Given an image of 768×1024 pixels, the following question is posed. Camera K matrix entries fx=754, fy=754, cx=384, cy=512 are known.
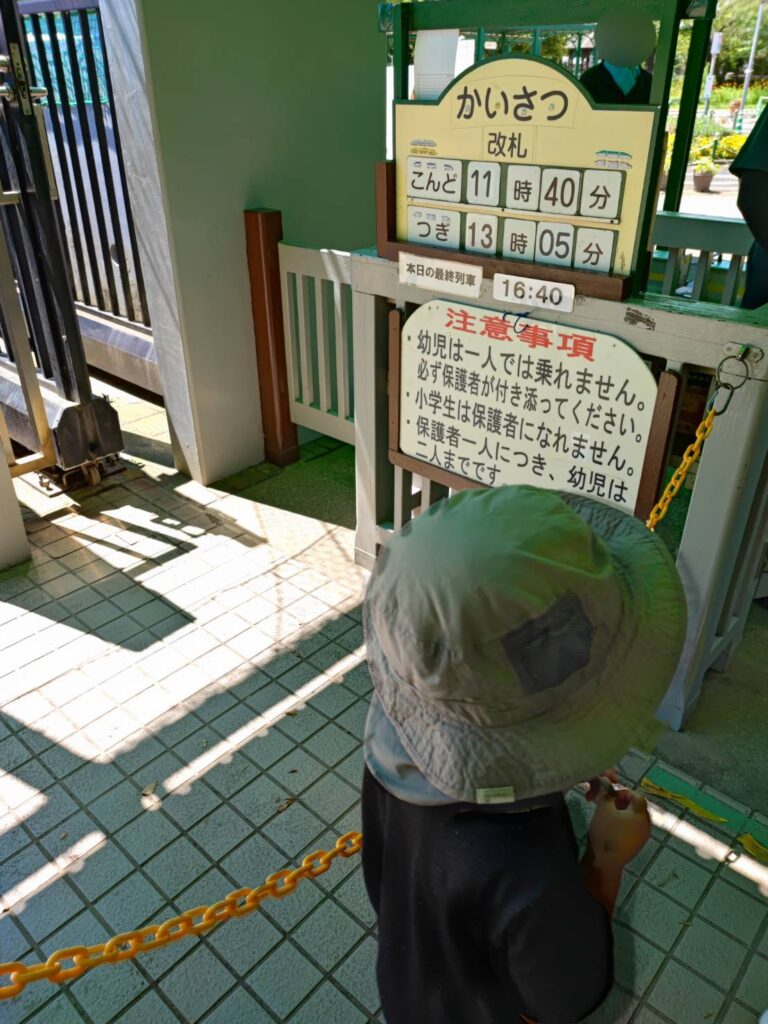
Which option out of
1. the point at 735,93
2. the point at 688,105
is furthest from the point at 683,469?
the point at 735,93

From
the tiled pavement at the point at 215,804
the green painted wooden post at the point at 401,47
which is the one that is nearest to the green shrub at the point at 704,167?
the green painted wooden post at the point at 401,47

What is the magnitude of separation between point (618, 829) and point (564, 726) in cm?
49

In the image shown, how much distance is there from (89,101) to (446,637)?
17.7ft

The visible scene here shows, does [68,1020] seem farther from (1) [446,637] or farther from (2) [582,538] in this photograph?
(2) [582,538]

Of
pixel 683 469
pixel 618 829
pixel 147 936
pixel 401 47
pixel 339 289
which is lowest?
pixel 147 936

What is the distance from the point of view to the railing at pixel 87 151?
15.9 feet

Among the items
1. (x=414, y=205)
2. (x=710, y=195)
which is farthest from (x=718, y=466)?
(x=710, y=195)

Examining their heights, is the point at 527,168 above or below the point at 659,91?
below

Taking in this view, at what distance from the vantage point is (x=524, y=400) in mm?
2877

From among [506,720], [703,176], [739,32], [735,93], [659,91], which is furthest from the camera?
[739,32]

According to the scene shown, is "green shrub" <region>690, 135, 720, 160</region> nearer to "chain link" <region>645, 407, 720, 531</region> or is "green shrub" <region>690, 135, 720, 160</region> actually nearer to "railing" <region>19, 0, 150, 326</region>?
"railing" <region>19, 0, 150, 326</region>

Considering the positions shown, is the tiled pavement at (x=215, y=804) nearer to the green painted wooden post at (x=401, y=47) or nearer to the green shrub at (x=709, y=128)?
the green painted wooden post at (x=401, y=47)

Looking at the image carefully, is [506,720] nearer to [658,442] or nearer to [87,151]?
[658,442]

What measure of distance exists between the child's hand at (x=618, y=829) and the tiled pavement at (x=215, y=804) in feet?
2.30
